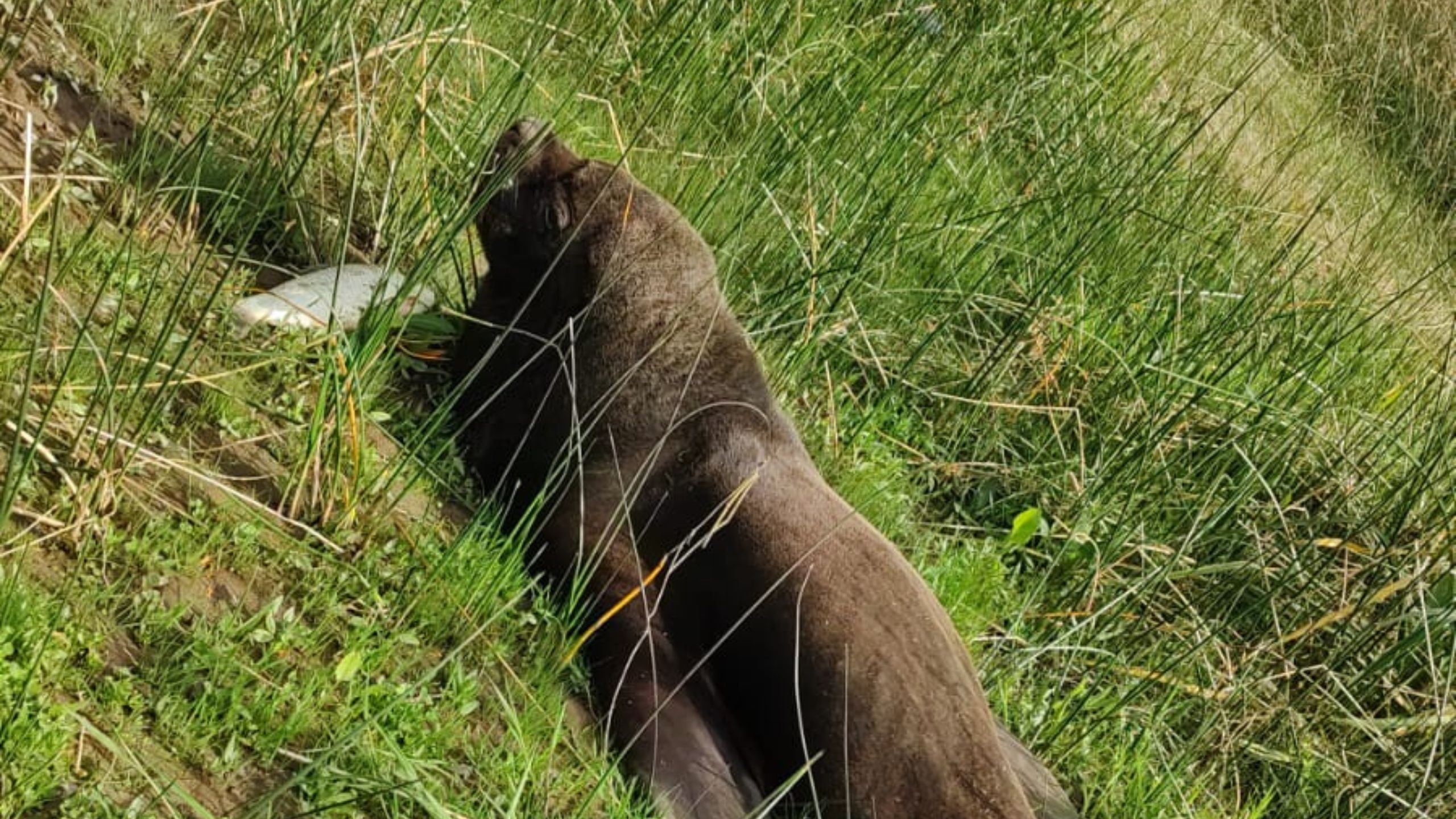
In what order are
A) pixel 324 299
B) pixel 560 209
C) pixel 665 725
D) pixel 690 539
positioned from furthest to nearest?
1. pixel 560 209
2. pixel 324 299
3. pixel 690 539
4. pixel 665 725

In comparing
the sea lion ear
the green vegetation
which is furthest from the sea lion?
the green vegetation

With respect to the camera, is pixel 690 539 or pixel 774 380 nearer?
pixel 690 539

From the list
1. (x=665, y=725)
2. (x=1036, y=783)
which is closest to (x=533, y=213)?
(x=665, y=725)

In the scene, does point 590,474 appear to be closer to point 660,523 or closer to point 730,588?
point 660,523

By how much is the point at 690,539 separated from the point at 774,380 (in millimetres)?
1334

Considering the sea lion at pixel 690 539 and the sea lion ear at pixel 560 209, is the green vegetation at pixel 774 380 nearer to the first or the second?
the sea lion at pixel 690 539

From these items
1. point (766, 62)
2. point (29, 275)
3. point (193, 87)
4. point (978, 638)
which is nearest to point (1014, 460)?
point (978, 638)

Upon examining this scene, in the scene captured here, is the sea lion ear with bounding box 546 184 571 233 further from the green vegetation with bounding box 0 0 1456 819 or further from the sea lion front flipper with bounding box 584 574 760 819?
the sea lion front flipper with bounding box 584 574 760 819

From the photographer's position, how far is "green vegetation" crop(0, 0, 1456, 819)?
308 cm

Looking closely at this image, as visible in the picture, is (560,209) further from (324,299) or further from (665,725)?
(665,725)

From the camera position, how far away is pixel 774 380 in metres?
5.38

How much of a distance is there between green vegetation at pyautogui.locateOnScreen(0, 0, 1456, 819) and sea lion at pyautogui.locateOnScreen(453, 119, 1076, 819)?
19cm

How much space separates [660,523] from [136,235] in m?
1.60

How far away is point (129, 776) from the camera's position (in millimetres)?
2725
